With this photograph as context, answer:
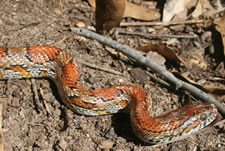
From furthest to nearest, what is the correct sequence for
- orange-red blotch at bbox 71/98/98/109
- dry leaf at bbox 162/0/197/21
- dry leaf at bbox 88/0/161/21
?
dry leaf at bbox 162/0/197/21
dry leaf at bbox 88/0/161/21
orange-red blotch at bbox 71/98/98/109

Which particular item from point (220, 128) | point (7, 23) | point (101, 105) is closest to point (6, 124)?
point (101, 105)

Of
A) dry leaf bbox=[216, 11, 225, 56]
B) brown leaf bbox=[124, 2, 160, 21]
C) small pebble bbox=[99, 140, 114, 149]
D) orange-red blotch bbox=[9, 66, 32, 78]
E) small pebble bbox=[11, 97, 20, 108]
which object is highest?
brown leaf bbox=[124, 2, 160, 21]

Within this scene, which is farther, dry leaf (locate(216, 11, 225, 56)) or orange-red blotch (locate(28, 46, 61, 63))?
dry leaf (locate(216, 11, 225, 56))

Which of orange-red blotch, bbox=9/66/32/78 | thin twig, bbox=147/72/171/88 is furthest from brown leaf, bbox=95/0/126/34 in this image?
orange-red blotch, bbox=9/66/32/78

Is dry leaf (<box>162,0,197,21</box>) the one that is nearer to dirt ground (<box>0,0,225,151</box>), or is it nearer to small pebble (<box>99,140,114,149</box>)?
dirt ground (<box>0,0,225,151</box>)

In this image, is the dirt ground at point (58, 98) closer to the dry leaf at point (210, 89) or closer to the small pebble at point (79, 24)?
the small pebble at point (79, 24)

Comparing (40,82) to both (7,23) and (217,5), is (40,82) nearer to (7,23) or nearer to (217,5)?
(7,23)
